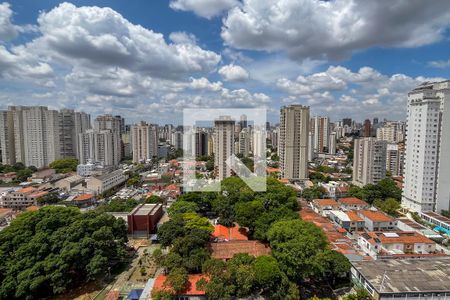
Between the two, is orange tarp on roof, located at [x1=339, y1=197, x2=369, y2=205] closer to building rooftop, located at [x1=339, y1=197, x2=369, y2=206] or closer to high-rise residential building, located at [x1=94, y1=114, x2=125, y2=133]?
building rooftop, located at [x1=339, y1=197, x2=369, y2=206]

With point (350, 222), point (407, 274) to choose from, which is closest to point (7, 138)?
point (350, 222)

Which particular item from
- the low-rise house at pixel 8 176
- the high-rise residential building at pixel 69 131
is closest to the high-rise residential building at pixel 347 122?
the high-rise residential building at pixel 69 131

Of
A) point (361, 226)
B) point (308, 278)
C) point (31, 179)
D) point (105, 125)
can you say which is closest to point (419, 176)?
point (361, 226)

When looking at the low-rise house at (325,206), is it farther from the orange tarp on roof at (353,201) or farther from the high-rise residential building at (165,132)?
the high-rise residential building at (165,132)

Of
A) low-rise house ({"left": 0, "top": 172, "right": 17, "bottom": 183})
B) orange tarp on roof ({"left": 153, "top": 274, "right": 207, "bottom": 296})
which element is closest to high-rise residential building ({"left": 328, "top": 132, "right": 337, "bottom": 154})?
orange tarp on roof ({"left": 153, "top": 274, "right": 207, "bottom": 296})

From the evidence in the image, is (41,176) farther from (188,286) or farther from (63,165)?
(188,286)

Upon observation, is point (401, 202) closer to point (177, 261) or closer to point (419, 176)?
point (419, 176)
